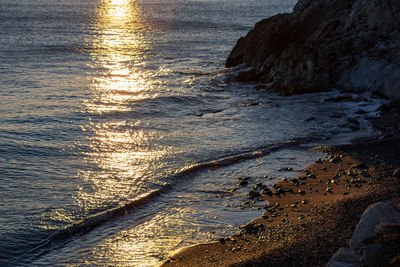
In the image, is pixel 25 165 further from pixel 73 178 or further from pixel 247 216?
pixel 247 216

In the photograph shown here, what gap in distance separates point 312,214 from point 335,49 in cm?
1263

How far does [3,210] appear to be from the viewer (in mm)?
8797

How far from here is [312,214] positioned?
7797 millimetres

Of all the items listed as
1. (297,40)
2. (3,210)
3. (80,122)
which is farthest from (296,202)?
(297,40)

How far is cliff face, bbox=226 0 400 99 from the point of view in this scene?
1712cm

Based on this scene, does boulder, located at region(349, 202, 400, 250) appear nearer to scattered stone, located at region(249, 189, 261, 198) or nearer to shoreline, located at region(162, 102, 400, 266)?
shoreline, located at region(162, 102, 400, 266)

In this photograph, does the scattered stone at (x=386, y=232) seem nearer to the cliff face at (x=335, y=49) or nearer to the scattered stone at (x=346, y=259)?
the scattered stone at (x=346, y=259)

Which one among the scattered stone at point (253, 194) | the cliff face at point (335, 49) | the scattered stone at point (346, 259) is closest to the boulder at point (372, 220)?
the scattered stone at point (346, 259)

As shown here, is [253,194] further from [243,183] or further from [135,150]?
[135,150]

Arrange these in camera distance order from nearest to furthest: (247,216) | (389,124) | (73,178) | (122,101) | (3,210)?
(247,216) → (3,210) → (73,178) → (389,124) → (122,101)

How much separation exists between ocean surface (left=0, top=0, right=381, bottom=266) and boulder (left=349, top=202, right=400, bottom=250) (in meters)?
2.88

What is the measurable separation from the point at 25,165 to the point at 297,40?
14.7 metres

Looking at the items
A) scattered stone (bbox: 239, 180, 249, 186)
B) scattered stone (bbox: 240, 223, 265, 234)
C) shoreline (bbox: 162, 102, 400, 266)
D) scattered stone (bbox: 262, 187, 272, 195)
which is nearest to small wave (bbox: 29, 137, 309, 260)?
scattered stone (bbox: 239, 180, 249, 186)

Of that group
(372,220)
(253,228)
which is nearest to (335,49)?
(253,228)
